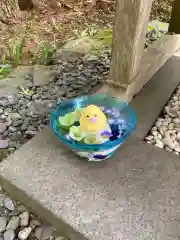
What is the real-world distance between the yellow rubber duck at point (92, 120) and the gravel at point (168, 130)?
0.44m

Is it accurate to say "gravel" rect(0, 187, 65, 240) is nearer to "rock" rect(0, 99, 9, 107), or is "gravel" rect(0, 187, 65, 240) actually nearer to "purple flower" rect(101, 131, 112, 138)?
"purple flower" rect(101, 131, 112, 138)

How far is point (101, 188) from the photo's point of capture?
4.63ft

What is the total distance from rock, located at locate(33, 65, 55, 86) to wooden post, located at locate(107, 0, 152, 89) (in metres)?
0.67

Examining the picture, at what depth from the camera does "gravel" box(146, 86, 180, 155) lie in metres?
1.78

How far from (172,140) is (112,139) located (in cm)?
48

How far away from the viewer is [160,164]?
5.06ft

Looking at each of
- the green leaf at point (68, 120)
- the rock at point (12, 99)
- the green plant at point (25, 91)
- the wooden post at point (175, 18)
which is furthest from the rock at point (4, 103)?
the wooden post at point (175, 18)

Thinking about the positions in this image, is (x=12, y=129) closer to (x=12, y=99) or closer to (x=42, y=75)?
(x=12, y=99)

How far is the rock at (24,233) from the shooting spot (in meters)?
1.35

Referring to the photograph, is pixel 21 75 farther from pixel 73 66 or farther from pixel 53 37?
pixel 53 37

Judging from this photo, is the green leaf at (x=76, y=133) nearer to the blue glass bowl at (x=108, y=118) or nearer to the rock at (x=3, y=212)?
the blue glass bowl at (x=108, y=118)

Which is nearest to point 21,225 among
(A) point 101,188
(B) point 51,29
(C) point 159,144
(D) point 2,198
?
(D) point 2,198

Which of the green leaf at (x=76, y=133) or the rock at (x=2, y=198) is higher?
the green leaf at (x=76, y=133)

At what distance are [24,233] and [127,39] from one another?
40.2 inches
